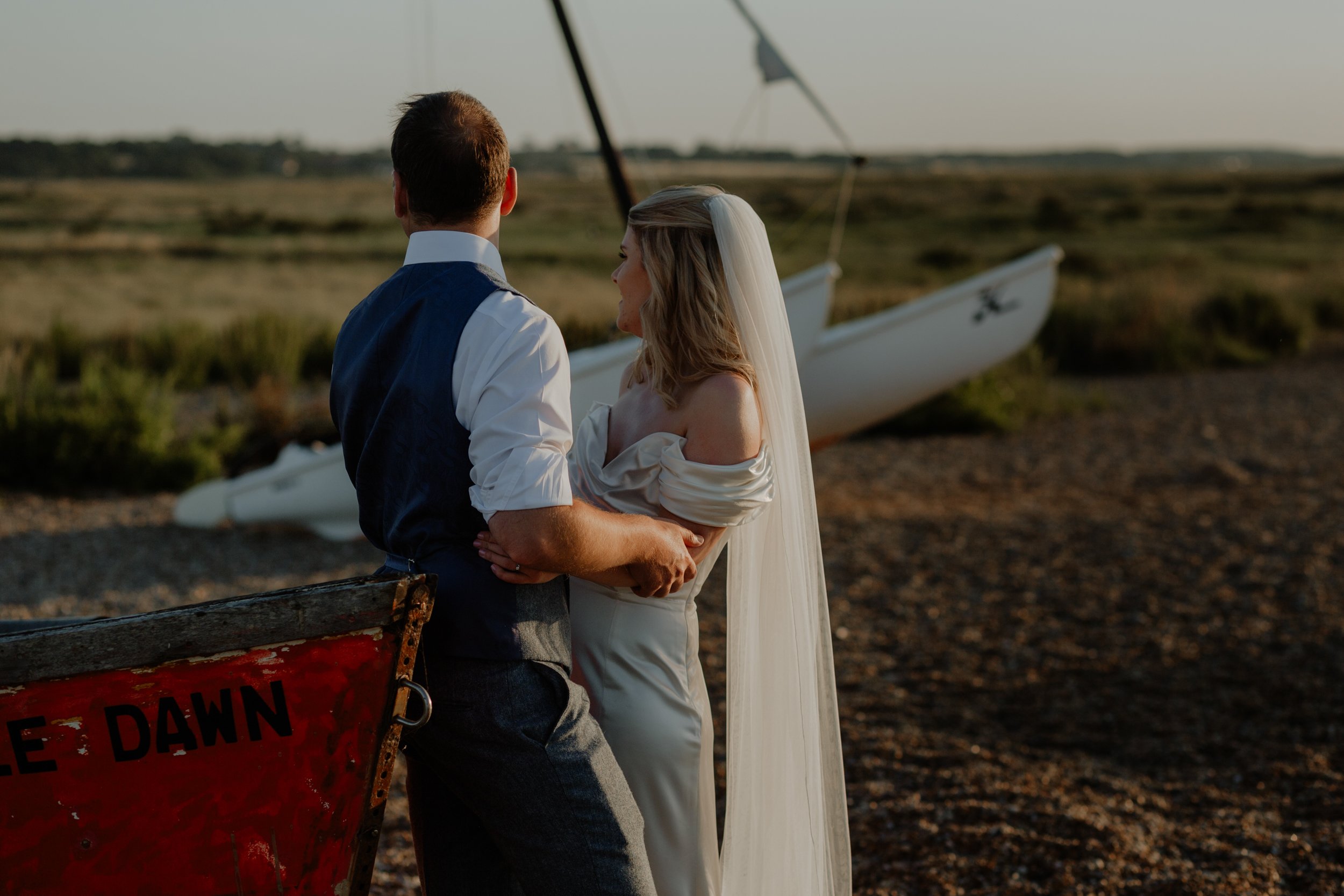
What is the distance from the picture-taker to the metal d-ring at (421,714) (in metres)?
1.81

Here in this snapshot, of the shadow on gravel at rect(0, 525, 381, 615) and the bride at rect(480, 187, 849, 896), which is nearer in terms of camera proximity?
the bride at rect(480, 187, 849, 896)

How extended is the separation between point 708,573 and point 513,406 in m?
0.84

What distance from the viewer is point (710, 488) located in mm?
2170

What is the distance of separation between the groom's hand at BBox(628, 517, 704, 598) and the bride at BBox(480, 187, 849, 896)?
0.05 metres

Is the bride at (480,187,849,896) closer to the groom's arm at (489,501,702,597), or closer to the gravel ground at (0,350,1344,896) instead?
the groom's arm at (489,501,702,597)

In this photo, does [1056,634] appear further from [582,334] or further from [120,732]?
[582,334]

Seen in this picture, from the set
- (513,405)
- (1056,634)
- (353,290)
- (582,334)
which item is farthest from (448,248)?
(353,290)

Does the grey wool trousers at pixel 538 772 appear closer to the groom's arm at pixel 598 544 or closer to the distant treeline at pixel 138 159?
the groom's arm at pixel 598 544

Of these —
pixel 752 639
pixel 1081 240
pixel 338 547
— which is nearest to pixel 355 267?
pixel 1081 240

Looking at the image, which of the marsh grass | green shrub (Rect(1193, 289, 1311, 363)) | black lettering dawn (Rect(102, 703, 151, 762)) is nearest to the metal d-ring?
black lettering dawn (Rect(102, 703, 151, 762))

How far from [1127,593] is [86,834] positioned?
553cm

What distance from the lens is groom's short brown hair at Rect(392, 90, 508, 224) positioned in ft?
5.94

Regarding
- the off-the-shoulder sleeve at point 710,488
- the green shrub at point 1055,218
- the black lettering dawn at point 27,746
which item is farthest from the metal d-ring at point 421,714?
the green shrub at point 1055,218

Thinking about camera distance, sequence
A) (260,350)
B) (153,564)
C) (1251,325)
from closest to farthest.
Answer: (153,564)
(260,350)
(1251,325)
